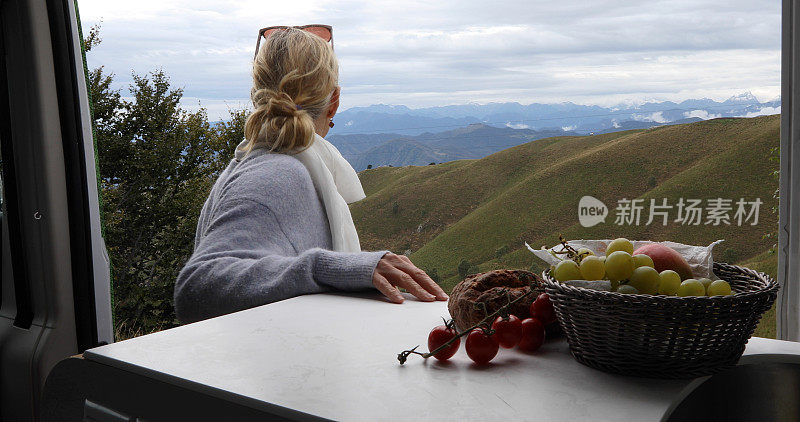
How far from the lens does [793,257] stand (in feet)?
4.32

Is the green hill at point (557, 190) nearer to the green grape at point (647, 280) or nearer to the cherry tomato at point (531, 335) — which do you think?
the cherry tomato at point (531, 335)

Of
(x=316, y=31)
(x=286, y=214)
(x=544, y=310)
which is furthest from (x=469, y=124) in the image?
(x=544, y=310)

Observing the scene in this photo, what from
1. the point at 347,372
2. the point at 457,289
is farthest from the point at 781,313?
the point at 347,372

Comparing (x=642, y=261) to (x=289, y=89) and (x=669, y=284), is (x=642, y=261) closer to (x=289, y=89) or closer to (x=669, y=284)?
(x=669, y=284)

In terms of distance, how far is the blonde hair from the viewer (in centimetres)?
129

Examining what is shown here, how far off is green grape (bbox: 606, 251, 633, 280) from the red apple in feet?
0.20

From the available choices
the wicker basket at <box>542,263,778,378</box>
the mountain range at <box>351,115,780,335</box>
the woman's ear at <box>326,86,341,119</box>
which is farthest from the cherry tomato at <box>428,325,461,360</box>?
the mountain range at <box>351,115,780,335</box>

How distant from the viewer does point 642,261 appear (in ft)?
2.08

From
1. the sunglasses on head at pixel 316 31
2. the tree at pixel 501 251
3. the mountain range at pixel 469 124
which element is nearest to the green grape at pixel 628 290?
the sunglasses on head at pixel 316 31

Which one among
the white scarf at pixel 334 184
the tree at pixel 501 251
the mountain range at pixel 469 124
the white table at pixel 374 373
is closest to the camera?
the white table at pixel 374 373

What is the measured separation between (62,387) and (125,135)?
5361 millimetres

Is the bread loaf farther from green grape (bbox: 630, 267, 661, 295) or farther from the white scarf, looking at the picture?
the white scarf

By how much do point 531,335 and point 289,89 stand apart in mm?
852

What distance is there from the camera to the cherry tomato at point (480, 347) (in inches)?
25.7
